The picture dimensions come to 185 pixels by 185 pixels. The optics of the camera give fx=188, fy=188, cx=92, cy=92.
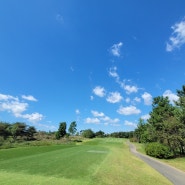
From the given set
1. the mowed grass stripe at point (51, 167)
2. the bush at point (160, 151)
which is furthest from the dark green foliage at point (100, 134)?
the mowed grass stripe at point (51, 167)

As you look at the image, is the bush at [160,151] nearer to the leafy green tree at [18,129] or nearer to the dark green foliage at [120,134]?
the leafy green tree at [18,129]

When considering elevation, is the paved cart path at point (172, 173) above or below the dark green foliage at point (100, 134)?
below

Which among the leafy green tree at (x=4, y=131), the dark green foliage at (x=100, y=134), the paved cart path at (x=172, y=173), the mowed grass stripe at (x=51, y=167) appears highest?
the dark green foliage at (x=100, y=134)

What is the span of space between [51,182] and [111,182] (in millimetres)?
3086

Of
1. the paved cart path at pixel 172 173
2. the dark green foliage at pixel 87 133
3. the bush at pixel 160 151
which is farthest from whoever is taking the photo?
the dark green foliage at pixel 87 133

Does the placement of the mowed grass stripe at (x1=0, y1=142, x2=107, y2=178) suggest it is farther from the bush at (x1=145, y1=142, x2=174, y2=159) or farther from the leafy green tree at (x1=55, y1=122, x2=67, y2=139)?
the leafy green tree at (x1=55, y1=122, x2=67, y2=139)

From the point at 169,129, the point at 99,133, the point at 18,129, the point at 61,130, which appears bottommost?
the point at 169,129

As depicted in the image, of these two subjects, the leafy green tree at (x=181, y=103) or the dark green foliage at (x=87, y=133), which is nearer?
the leafy green tree at (x=181, y=103)

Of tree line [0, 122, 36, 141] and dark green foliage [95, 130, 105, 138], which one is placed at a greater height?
dark green foliage [95, 130, 105, 138]

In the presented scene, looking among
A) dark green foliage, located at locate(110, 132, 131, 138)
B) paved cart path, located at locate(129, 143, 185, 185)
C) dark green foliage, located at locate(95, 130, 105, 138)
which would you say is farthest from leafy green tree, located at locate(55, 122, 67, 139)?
dark green foliage, located at locate(110, 132, 131, 138)

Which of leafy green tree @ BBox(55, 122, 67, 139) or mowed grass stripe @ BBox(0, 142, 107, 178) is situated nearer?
mowed grass stripe @ BBox(0, 142, 107, 178)

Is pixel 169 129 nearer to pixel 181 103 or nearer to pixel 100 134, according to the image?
pixel 181 103

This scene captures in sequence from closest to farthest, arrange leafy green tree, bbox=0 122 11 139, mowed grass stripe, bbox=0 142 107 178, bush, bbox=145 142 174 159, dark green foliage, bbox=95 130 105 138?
1. mowed grass stripe, bbox=0 142 107 178
2. bush, bbox=145 142 174 159
3. leafy green tree, bbox=0 122 11 139
4. dark green foliage, bbox=95 130 105 138

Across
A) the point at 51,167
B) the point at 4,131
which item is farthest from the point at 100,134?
the point at 51,167
